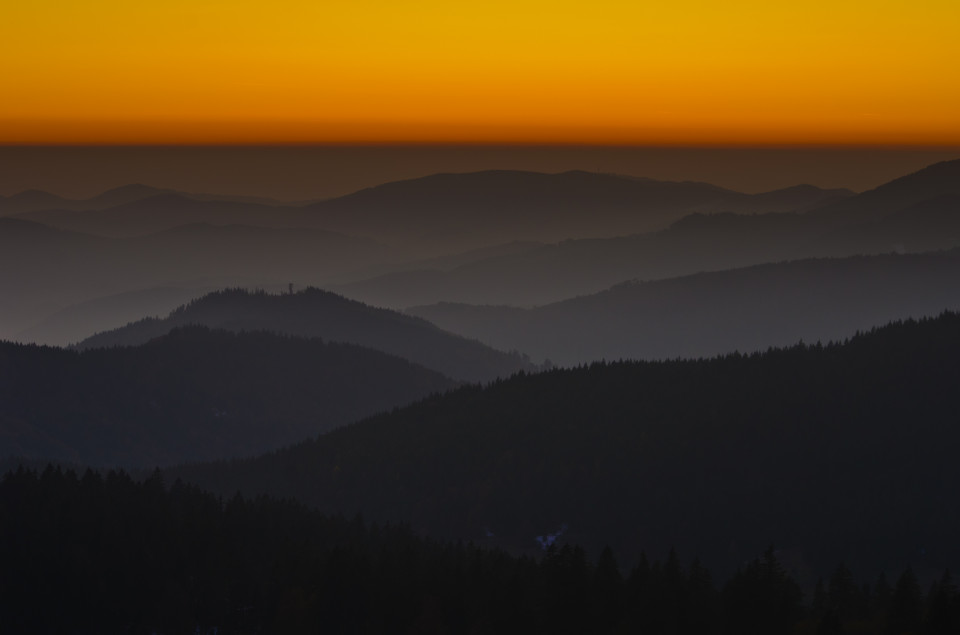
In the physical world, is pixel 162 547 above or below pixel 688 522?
above

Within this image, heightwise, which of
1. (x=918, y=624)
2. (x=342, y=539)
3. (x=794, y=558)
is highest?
(x=918, y=624)

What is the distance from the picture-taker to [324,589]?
109 metres

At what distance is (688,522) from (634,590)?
91.7 m

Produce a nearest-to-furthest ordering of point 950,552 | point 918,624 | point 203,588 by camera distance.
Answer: point 918,624
point 203,588
point 950,552

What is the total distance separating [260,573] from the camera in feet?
371

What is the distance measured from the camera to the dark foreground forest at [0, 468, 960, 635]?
10125cm

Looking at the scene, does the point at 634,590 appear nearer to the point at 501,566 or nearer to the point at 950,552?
the point at 501,566

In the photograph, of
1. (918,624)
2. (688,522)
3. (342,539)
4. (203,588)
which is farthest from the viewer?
(688,522)

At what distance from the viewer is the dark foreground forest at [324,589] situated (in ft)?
332

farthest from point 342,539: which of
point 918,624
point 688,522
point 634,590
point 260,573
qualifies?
point 688,522

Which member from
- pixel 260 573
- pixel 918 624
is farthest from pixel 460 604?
pixel 918 624

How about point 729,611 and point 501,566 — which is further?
point 501,566

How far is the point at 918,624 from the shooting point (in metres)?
95.3

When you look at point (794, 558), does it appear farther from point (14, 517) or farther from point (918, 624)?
point (14, 517)
